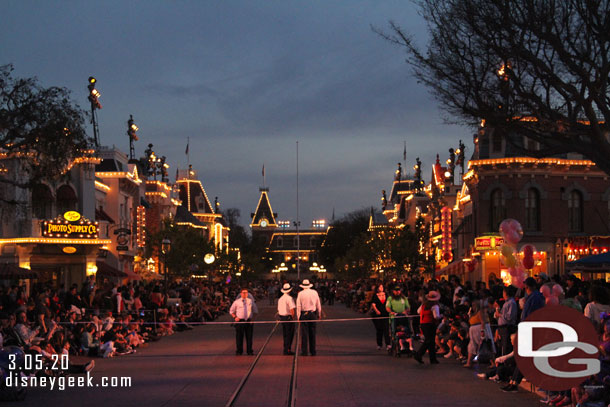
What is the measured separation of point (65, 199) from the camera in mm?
46844

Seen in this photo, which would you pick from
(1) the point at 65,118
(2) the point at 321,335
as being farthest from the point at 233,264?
(1) the point at 65,118

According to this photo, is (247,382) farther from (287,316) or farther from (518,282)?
(518,282)

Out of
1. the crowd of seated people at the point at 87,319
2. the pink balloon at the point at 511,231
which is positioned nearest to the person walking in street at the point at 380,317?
the pink balloon at the point at 511,231

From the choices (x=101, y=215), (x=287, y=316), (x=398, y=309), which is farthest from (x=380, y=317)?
(x=101, y=215)

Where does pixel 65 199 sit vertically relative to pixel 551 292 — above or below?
above

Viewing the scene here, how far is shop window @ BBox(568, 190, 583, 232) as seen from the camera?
1975 inches

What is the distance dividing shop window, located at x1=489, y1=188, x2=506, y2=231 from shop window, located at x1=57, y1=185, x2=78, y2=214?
73.5 ft

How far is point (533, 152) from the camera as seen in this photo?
1891 cm

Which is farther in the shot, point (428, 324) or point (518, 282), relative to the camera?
point (518, 282)

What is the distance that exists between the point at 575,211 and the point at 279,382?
37.4 meters

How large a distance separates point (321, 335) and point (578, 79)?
14.6 meters

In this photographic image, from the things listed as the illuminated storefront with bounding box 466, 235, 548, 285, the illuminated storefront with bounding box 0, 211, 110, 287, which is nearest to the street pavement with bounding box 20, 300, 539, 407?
the illuminated storefront with bounding box 0, 211, 110, 287

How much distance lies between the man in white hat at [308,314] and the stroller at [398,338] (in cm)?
190

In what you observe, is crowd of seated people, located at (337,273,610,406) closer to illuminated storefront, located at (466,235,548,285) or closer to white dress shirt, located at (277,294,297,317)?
white dress shirt, located at (277,294,297,317)
